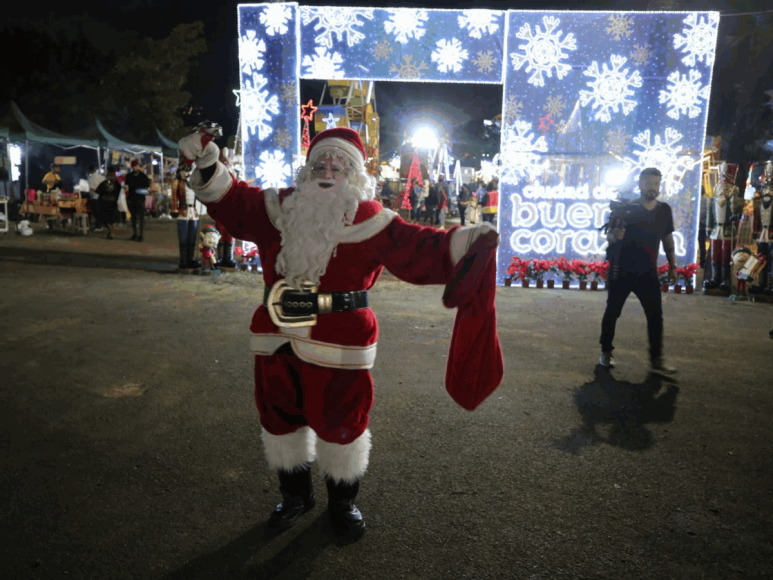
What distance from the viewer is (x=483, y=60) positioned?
34.0 feet

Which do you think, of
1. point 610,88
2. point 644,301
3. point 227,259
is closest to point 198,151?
point 644,301

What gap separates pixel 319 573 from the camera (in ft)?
8.64

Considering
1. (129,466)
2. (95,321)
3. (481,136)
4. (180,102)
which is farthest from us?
(481,136)

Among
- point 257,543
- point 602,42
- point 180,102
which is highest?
point 180,102

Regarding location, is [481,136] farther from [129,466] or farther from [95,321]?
[129,466]

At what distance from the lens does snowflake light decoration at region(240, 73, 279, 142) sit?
35.6ft

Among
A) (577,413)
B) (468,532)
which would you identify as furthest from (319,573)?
(577,413)

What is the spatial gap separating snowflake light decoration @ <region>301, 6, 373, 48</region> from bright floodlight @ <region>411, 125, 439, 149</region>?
15852 mm

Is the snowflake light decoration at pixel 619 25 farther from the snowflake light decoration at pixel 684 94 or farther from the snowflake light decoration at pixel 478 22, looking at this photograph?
the snowflake light decoration at pixel 478 22

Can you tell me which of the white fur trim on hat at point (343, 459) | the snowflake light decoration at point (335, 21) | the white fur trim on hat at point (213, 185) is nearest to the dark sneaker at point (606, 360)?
the white fur trim on hat at point (343, 459)

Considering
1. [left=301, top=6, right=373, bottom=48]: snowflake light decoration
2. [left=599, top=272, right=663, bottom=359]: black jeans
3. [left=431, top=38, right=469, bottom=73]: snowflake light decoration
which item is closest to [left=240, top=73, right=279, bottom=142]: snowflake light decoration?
[left=301, top=6, right=373, bottom=48]: snowflake light decoration

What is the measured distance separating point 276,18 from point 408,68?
2.45 metres

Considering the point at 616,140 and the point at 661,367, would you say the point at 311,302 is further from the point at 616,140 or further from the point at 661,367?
the point at 616,140

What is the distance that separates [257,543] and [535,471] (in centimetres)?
168
